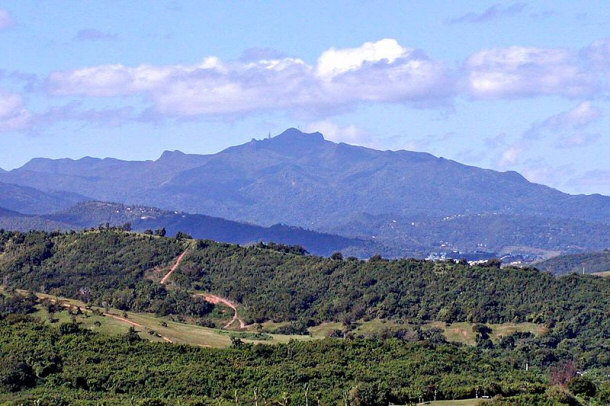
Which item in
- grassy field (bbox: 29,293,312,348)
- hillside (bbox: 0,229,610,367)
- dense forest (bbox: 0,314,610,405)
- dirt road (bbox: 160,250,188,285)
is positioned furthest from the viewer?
dirt road (bbox: 160,250,188,285)

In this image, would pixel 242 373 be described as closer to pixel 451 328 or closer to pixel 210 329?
pixel 210 329

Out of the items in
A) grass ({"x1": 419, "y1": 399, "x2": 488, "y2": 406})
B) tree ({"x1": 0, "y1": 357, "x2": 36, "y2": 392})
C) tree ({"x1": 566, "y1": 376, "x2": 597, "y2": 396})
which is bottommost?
tree ({"x1": 0, "y1": 357, "x2": 36, "y2": 392})

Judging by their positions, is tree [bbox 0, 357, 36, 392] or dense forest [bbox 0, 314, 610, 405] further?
tree [bbox 0, 357, 36, 392]

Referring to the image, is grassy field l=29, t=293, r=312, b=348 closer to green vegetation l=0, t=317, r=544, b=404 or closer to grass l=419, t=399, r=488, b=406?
green vegetation l=0, t=317, r=544, b=404

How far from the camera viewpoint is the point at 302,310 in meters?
130

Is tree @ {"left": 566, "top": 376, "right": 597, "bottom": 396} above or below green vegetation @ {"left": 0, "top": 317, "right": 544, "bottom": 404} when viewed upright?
above

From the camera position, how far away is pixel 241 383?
73188mm

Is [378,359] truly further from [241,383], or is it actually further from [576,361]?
[576,361]

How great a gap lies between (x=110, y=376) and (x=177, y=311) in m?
51.0

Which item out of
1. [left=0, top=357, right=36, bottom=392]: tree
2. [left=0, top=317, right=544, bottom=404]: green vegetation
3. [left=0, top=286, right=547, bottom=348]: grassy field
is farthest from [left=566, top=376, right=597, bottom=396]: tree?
[left=0, top=357, right=36, bottom=392]: tree

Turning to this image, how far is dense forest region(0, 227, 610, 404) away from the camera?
7319cm

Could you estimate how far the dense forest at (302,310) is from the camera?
73188 millimetres

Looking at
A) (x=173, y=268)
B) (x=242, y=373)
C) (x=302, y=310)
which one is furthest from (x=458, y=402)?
(x=173, y=268)

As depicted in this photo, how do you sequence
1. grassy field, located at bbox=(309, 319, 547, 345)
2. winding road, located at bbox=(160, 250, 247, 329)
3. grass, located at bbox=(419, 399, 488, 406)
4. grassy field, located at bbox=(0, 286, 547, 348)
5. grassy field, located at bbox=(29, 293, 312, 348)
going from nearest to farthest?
grass, located at bbox=(419, 399, 488, 406)
grassy field, located at bbox=(29, 293, 312, 348)
grassy field, located at bbox=(0, 286, 547, 348)
grassy field, located at bbox=(309, 319, 547, 345)
winding road, located at bbox=(160, 250, 247, 329)
